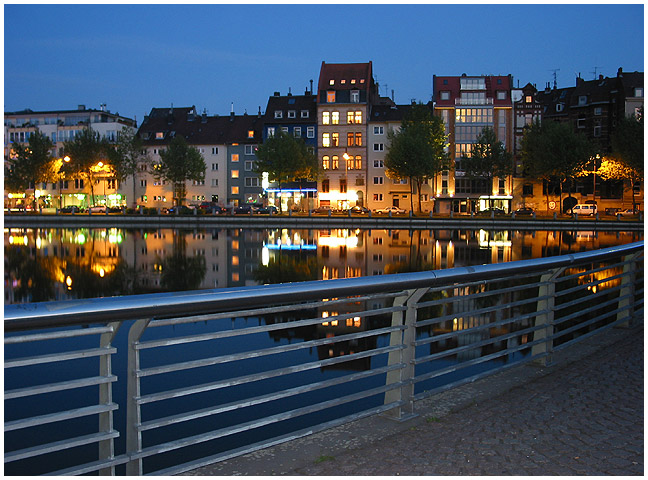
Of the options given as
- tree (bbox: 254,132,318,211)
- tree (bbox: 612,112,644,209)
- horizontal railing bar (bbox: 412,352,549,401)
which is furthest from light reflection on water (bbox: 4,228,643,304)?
tree (bbox: 254,132,318,211)

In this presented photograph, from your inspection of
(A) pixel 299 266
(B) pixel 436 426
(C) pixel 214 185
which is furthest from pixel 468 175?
(B) pixel 436 426

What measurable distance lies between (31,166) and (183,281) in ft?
237

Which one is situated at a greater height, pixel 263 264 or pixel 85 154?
pixel 85 154

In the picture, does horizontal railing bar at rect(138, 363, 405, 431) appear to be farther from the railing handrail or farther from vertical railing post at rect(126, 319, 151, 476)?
the railing handrail

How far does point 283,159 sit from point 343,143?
1369 cm

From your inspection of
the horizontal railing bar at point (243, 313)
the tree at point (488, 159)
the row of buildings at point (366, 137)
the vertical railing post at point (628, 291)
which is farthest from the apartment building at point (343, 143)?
the horizontal railing bar at point (243, 313)

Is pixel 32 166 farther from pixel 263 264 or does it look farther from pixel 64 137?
pixel 263 264

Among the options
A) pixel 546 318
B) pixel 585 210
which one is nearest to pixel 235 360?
pixel 546 318

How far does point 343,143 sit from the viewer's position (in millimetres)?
88250

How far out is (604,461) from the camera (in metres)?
3.93

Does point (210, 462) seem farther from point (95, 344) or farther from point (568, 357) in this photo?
point (95, 344)

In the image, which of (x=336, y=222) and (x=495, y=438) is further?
(x=336, y=222)

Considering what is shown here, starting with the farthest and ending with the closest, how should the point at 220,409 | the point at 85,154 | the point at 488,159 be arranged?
1. the point at 85,154
2. the point at 488,159
3. the point at 220,409

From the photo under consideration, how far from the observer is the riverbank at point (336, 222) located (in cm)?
5566
